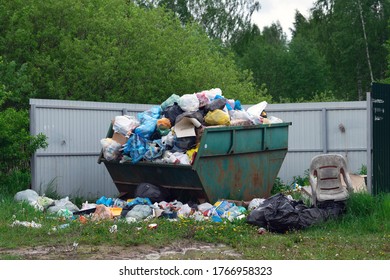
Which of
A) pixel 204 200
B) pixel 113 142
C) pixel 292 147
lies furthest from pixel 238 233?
pixel 292 147

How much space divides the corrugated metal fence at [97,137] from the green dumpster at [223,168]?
0.95 m

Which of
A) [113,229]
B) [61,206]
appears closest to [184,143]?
[61,206]

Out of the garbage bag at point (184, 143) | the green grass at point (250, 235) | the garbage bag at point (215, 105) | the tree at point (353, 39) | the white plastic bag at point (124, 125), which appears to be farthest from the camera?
the tree at point (353, 39)

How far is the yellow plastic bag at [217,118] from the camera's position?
13.7m

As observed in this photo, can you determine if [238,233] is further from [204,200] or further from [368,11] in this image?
[368,11]

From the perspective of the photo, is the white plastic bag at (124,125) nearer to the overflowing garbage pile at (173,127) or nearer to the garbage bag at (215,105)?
the overflowing garbage pile at (173,127)

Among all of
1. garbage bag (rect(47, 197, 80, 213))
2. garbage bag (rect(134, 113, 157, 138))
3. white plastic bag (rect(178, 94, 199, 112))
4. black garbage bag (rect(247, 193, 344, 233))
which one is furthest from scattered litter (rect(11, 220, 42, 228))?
white plastic bag (rect(178, 94, 199, 112))

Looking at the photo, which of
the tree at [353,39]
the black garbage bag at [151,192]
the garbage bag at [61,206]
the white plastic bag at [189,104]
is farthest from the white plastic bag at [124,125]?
the tree at [353,39]

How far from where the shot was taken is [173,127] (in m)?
13.8

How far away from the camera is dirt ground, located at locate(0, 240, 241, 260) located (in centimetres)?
889

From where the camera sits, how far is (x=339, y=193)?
11.8 m

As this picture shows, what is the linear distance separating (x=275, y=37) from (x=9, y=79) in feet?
175

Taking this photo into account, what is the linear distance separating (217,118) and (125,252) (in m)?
4.87

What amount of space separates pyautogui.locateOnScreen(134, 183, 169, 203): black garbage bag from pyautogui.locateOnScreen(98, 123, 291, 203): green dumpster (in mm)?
179
